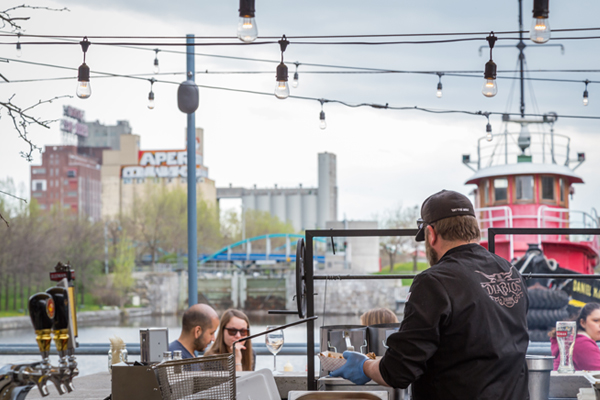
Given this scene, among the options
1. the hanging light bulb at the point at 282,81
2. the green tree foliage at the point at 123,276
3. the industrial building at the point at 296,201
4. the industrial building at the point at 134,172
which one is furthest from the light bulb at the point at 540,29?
the industrial building at the point at 296,201

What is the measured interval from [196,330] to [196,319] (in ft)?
0.20

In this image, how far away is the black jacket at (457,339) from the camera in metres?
1.61

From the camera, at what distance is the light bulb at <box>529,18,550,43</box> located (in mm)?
3117

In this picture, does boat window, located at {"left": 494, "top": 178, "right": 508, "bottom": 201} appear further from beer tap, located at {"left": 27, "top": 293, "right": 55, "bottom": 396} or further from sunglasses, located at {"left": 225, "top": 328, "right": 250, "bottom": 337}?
beer tap, located at {"left": 27, "top": 293, "right": 55, "bottom": 396}

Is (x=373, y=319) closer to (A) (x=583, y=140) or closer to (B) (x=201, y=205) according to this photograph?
(A) (x=583, y=140)

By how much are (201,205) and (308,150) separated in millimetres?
10195

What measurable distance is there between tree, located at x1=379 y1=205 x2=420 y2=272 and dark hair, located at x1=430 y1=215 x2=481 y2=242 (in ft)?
119

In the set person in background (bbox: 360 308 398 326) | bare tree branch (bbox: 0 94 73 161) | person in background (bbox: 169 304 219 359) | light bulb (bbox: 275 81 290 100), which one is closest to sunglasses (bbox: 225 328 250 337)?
person in background (bbox: 169 304 219 359)

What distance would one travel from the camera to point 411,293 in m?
1.66

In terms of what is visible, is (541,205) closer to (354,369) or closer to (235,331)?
(235,331)

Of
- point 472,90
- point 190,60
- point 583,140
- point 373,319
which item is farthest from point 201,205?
point 373,319

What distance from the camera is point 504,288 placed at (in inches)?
66.8

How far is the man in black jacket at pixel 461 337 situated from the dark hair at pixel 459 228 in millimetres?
45

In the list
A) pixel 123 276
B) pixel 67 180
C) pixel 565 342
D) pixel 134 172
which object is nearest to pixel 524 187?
pixel 565 342
